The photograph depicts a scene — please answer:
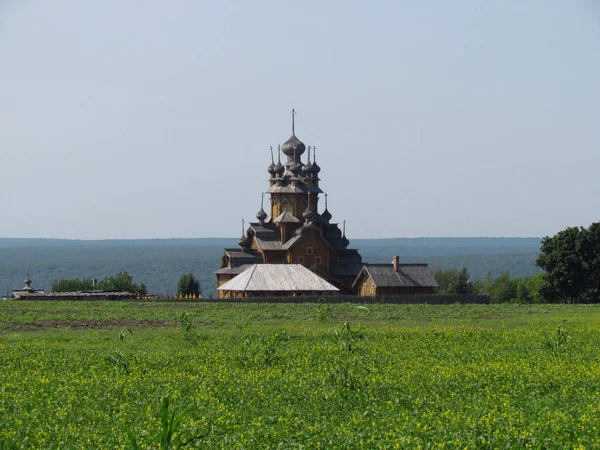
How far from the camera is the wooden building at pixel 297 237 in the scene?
7944cm

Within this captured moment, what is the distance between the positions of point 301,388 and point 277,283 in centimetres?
4529

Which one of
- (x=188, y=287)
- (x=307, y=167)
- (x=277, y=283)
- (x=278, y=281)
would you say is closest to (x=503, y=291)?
(x=307, y=167)

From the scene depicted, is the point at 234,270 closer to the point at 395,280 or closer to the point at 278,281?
the point at 278,281

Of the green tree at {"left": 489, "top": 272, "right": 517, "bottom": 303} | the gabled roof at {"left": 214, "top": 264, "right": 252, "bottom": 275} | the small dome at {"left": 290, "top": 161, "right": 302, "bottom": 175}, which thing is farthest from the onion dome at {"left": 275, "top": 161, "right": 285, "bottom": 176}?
the green tree at {"left": 489, "top": 272, "right": 517, "bottom": 303}

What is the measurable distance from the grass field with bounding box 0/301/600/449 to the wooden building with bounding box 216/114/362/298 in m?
38.5

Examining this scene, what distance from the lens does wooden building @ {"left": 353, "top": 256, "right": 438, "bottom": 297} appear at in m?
72.9

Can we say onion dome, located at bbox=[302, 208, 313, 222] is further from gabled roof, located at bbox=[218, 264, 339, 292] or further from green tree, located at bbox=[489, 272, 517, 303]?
green tree, located at bbox=[489, 272, 517, 303]

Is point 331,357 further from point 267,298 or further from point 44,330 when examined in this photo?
point 267,298

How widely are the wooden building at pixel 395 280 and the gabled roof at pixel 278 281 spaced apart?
519 cm

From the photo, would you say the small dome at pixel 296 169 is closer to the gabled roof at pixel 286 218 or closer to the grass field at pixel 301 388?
the gabled roof at pixel 286 218

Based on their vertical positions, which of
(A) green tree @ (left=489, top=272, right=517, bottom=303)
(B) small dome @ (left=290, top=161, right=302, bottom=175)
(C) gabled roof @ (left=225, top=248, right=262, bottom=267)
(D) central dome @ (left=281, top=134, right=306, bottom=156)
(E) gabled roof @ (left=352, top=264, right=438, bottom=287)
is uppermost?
(D) central dome @ (left=281, top=134, right=306, bottom=156)

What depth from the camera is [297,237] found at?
79.1 m

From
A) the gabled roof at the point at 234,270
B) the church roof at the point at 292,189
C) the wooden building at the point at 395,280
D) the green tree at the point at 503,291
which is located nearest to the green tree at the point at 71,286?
the gabled roof at the point at 234,270

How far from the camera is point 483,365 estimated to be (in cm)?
2669
